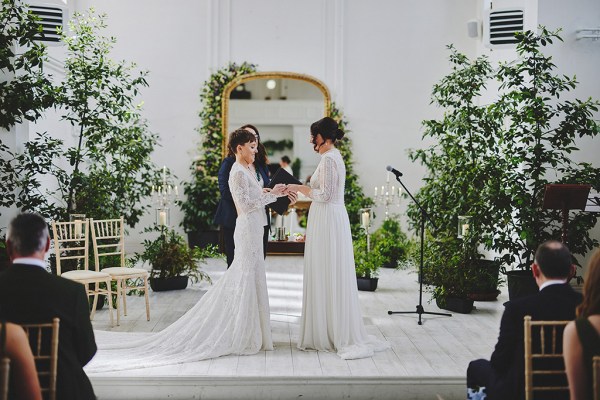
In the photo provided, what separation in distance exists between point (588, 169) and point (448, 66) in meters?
5.32

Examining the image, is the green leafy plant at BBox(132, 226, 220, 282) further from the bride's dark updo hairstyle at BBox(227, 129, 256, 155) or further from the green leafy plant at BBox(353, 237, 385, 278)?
the bride's dark updo hairstyle at BBox(227, 129, 256, 155)

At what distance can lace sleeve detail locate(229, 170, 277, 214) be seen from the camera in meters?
5.26

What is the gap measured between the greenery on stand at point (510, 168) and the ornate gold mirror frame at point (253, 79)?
3908 millimetres

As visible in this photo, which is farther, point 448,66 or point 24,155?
point 448,66

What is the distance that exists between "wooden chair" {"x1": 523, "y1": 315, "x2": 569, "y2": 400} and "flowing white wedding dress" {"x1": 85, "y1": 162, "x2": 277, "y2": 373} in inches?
102

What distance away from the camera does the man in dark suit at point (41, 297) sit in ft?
9.12

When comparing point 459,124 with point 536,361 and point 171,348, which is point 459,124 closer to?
point 171,348

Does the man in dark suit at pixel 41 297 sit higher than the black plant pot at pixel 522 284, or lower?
higher

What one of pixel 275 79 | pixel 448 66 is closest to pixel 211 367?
pixel 275 79

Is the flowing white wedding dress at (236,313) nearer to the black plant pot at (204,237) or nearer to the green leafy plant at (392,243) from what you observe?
the green leafy plant at (392,243)

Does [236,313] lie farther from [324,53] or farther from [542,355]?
[324,53]

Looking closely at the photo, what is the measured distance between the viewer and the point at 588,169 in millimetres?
6684

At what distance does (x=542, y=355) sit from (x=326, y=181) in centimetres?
276

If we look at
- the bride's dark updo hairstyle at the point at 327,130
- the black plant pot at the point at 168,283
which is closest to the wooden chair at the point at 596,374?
the bride's dark updo hairstyle at the point at 327,130
